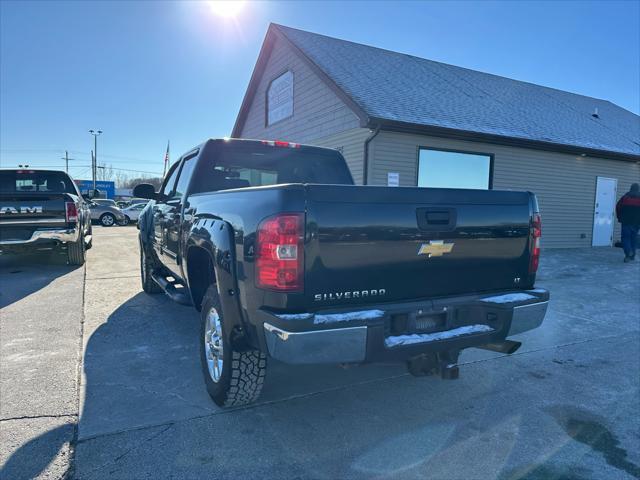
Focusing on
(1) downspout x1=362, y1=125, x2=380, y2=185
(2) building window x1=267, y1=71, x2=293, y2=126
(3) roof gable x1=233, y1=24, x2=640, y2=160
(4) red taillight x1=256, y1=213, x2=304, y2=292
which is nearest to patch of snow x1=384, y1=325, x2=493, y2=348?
(4) red taillight x1=256, y1=213, x2=304, y2=292

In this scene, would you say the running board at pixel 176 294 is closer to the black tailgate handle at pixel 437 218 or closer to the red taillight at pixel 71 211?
the black tailgate handle at pixel 437 218

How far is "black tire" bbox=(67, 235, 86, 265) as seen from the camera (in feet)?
29.3

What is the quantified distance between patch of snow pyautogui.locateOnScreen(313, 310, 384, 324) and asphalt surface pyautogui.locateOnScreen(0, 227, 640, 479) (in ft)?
2.82

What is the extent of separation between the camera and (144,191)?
511 centimetres

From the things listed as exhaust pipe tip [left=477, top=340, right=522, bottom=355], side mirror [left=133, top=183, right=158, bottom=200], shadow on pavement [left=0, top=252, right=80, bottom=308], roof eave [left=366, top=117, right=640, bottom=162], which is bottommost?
shadow on pavement [left=0, top=252, right=80, bottom=308]

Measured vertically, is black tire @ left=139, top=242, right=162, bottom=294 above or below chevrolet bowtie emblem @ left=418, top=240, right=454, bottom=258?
below

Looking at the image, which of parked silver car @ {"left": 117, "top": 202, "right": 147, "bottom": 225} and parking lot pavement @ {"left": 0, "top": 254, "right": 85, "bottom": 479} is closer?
parking lot pavement @ {"left": 0, "top": 254, "right": 85, "bottom": 479}

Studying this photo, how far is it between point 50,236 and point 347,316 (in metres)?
7.65

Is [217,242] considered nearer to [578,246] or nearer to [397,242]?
[397,242]

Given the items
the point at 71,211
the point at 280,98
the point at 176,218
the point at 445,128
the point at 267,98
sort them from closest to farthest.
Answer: the point at 176,218 < the point at 71,211 < the point at 445,128 < the point at 280,98 < the point at 267,98

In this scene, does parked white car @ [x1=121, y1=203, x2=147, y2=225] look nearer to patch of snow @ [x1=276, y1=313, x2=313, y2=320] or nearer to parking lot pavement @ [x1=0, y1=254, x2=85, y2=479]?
parking lot pavement @ [x1=0, y1=254, x2=85, y2=479]

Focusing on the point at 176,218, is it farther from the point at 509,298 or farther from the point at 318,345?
the point at 509,298

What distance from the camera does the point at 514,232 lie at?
10.4ft

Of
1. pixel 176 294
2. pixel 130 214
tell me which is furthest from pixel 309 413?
pixel 130 214
